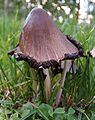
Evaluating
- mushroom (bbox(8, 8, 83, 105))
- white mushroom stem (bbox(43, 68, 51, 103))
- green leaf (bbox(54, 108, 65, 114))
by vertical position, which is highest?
mushroom (bbox(8, 8, 83, 105))

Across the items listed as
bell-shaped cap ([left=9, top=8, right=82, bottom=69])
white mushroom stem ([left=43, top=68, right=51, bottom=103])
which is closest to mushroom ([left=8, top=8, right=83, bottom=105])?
bell-shaped cap ([left=9, top=8, right=82, bottom=69])

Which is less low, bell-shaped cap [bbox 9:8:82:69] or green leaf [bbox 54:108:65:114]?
bell-shaped cap [bbox 9:8:82:69]

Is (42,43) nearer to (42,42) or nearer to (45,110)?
(42,42)

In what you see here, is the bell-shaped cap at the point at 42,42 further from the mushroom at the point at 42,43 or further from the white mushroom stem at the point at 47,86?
the white mushroom stem at the point at 47,86

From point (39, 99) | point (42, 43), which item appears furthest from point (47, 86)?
point (42, 43)

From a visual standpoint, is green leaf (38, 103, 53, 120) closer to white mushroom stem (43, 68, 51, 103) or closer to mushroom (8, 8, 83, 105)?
white mushroom stem (43, 68, 51, 103)

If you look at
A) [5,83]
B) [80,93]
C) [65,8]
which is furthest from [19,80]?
[65,8]

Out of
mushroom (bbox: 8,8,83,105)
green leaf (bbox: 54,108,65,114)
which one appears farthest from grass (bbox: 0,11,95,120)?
mushroom (bbox: 8,8,83,105)

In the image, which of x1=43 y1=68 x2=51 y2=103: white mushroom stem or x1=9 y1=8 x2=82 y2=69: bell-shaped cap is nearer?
x1=9 y1=8 x2=82 y2=69: bell-shaped cap

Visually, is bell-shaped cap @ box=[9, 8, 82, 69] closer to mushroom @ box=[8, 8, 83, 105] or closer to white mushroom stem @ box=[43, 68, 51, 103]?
mushroom @ box=[8, 8, 83, 105]
